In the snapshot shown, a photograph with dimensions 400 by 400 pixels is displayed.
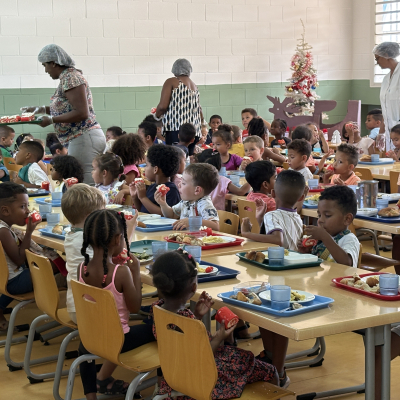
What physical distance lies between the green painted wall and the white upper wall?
5.3 inches

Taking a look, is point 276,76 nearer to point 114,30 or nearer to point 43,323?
point 114,30

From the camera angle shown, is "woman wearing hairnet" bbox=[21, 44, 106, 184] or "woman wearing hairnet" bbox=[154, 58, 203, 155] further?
"woman wearing hairnet" bbox=[154, 58, 203, 155]

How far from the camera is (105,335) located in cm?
280

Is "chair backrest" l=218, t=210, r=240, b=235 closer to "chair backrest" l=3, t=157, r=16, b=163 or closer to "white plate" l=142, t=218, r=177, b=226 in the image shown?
"white plate" l=142, t=218, r=177, b=226

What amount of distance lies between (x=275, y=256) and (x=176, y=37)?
8.81 meters

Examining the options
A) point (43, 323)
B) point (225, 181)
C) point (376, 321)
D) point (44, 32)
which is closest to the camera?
point (376, 321)

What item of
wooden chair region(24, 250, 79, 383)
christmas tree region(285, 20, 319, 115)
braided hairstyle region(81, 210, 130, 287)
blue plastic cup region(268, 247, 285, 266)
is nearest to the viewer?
braided hairstyle region(81, 210, 130, 287)

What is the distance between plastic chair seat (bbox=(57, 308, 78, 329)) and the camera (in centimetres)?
335

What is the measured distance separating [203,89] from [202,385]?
9.71m

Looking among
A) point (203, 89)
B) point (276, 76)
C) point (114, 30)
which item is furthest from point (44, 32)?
point (276, 76)

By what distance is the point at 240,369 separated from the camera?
2568 millimetres

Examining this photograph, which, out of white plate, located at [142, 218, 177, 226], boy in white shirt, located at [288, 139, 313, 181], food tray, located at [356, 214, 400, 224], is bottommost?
white plate, located at [142, 218, 177, 226]

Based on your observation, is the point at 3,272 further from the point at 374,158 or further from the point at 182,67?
the point at 182,67

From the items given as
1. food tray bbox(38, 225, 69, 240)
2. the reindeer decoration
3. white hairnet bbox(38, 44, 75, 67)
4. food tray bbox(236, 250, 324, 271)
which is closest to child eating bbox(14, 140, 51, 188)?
white hairnet bbox(38, 44, 75, 67)
